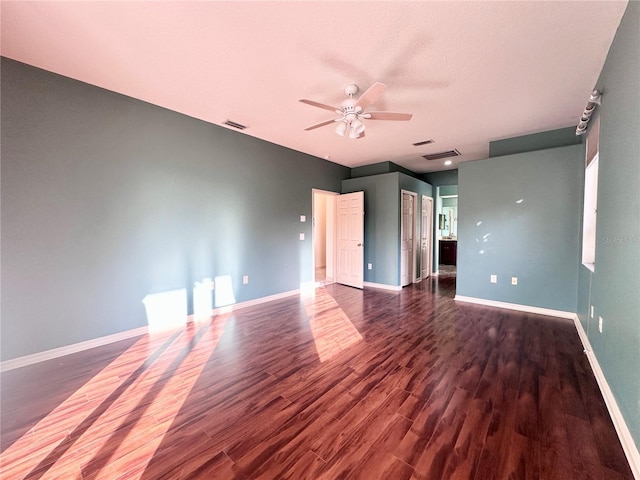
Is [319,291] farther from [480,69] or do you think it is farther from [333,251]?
[480,69]

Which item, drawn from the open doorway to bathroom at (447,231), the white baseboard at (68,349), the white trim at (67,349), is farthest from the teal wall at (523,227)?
the white trim at (67,349)

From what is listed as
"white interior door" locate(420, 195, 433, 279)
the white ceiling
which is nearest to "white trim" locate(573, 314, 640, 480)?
the white ceiling

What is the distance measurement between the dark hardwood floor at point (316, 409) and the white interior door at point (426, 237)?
348 centimetres

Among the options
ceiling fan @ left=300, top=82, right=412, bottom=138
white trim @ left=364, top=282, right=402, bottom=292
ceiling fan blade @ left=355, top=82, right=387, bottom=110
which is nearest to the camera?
ceiling fan blade @ left=355, top=82, right=387, bottom=110

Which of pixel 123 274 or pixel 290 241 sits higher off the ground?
pixel 290 241

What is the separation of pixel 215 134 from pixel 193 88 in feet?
3.27

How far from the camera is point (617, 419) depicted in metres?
1.57

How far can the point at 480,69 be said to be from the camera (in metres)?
2.36

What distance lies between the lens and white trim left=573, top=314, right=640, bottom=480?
4.26 ft

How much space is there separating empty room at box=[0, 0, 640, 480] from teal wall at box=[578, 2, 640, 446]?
0.03 m

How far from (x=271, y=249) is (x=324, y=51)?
3100 mm

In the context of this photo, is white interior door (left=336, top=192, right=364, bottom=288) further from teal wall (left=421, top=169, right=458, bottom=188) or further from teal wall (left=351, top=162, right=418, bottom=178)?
teal wall (left=421, top=169, right=458, bottom=188)

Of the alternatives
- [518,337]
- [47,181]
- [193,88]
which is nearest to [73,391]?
[47,181]

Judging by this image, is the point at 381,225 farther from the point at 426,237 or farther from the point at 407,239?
the point at 426,237
